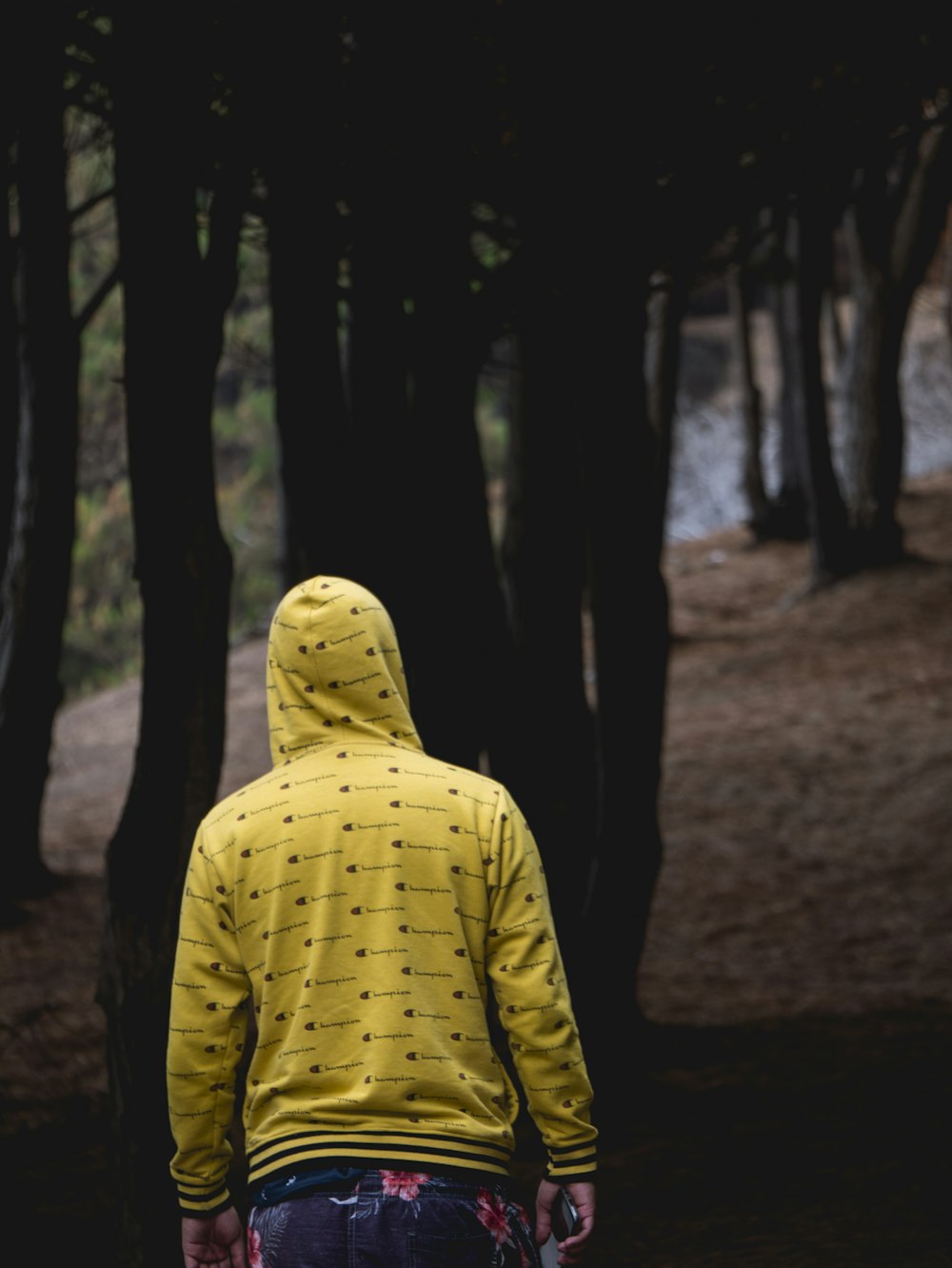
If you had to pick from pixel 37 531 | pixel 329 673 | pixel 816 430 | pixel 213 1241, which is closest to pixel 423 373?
pixel 329 673

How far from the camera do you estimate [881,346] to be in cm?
1639

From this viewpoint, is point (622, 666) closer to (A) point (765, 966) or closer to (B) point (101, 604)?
(A) point (765, 966)

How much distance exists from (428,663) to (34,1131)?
256cm

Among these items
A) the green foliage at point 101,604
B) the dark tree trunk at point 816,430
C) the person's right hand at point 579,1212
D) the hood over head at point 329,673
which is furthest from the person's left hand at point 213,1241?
the green foliage at point 101,604

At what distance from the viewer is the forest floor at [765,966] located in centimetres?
474

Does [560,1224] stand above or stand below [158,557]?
below

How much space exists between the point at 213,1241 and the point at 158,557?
7.07 feet

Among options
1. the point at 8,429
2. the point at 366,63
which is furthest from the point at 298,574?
the point at 8,429

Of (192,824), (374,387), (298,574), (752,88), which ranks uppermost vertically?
(752,88)

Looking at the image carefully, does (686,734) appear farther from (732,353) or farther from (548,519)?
(732,353)

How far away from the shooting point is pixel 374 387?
5.34 m

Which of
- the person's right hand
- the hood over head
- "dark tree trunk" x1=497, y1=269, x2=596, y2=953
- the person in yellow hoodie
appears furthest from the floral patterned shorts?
"dark tree trunk" x1=497, y1=269, x2=596, y2=953

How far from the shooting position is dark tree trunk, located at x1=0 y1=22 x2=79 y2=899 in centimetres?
832

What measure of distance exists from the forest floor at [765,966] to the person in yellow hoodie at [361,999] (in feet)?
6.87
